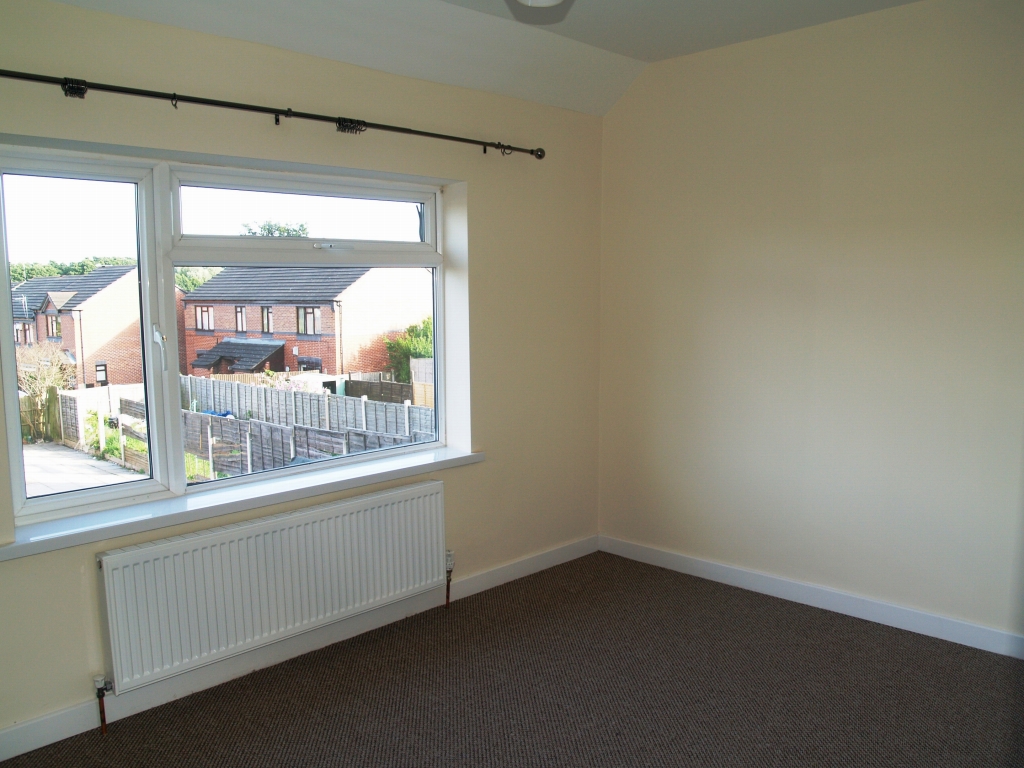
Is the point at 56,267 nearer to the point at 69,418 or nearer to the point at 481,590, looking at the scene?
the point at 69,418

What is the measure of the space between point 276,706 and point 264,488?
0.84 m

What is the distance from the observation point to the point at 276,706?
8.82 feet

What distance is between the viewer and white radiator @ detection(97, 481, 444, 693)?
2.51m

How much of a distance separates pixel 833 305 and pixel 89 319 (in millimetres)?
3097

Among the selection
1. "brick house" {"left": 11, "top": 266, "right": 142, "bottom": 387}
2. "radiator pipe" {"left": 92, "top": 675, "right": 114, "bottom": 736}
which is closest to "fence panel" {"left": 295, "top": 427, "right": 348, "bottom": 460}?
"brick house" {"left": 11, "top": 266, "right": 142, "bottom": 387}

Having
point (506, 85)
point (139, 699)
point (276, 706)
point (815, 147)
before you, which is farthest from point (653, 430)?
point (139, 699)

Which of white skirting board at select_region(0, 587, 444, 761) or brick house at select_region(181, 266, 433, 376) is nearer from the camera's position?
white skirting board at select_region(0, 587, 444, 761)

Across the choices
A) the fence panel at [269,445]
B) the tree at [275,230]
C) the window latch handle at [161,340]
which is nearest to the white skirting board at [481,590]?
the fence panel at [269,445]

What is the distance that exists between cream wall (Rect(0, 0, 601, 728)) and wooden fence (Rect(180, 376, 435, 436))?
0.34 metres

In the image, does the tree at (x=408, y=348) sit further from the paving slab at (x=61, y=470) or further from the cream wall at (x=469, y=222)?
the paving slab at (x=61, y=470)

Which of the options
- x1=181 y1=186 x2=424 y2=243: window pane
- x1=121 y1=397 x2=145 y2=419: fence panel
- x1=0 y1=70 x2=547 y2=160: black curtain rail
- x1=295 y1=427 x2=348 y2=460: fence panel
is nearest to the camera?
x1=0 y1=70 x2=547 y2=160: black curtain rail

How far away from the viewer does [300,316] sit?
10.5ft

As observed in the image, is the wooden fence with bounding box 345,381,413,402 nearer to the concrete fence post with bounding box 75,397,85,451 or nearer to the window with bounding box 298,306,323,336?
the window with bounding box 298,306,323,336

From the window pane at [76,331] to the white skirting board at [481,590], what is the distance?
79cm
